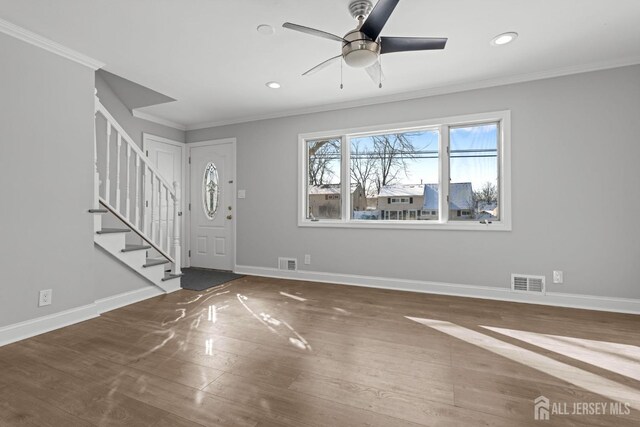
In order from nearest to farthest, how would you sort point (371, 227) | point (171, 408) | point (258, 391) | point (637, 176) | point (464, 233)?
point (171, 408) < point (258, 391) < point (637, 176) < point (464, 233) < point (371, 227)

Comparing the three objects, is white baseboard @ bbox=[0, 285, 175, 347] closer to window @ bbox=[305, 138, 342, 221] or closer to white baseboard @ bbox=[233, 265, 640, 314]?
white baseboard @ bbox=[233, 265, 640, 314]

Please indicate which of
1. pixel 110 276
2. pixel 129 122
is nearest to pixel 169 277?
pixel 110 276

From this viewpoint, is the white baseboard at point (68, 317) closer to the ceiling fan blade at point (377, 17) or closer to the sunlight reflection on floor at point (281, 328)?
the sunlight reflection on floor at point (281, 328)

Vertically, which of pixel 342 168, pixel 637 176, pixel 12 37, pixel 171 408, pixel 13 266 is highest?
pixel 12 37

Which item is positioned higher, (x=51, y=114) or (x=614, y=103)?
(x=614, y=103)

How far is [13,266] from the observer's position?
2441 mm

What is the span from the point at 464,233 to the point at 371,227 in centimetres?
117

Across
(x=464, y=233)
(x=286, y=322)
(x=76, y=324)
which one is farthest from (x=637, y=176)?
(x=76, y=324)

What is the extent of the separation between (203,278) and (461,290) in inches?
143

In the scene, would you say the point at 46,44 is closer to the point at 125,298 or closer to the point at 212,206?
the point at 125,298

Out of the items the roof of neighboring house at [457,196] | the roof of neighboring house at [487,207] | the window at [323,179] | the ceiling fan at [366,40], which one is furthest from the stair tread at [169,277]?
the roof of neighboring house at [487,207]

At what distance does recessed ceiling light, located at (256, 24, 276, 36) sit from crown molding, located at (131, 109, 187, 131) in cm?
304

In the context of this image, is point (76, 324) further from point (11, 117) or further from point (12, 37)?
point (12, 37)

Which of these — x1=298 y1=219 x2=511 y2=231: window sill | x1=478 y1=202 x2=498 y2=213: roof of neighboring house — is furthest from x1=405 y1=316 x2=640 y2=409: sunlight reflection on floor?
x1=478 y1=202 x2=498 y2=213: roof of neighboring house
